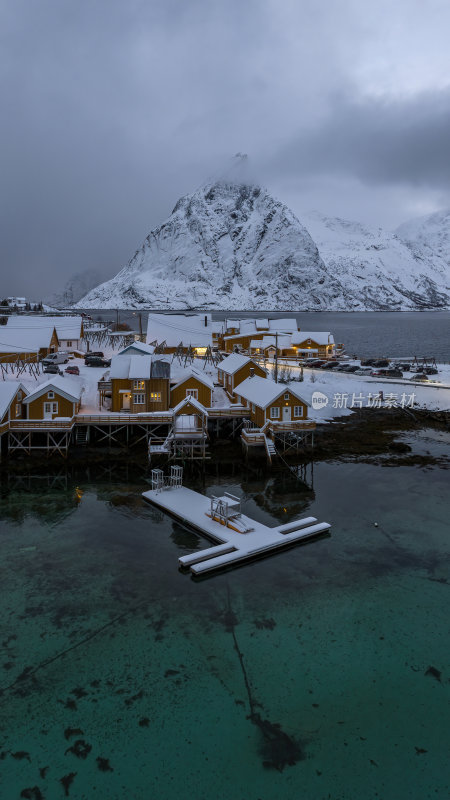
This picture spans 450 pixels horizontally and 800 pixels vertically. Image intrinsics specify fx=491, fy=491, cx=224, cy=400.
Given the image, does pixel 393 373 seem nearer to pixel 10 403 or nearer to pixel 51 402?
pixel 51 402

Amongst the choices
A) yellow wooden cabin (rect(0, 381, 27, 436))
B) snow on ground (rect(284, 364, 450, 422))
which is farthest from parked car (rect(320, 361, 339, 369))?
yellow wooden cabin (rect(0, 381, 27, 436))

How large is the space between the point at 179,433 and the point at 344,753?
30.1 meters

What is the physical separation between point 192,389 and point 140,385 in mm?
5400

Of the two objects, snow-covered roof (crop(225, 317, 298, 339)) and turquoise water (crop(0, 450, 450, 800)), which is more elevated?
snow-covered roof (crop(225, 317, 298, 339))

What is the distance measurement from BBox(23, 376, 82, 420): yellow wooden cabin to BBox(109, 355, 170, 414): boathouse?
4642 mm

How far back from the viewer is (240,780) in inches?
565

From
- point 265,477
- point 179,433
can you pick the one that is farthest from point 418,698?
point 179,433

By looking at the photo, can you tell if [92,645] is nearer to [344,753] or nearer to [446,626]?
[344,753]

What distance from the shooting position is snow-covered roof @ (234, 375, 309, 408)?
150 feet

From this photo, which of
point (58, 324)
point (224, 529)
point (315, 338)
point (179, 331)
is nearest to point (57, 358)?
point (58, 324)

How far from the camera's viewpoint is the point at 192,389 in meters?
49.6

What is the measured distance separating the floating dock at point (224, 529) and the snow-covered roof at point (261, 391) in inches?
557

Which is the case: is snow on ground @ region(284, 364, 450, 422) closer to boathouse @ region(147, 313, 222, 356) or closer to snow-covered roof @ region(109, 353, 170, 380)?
boathouse @ region(147, 313, 222, 356)

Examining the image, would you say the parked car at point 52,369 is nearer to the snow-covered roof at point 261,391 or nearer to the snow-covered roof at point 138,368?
the snow-covered roof at point 138,368
